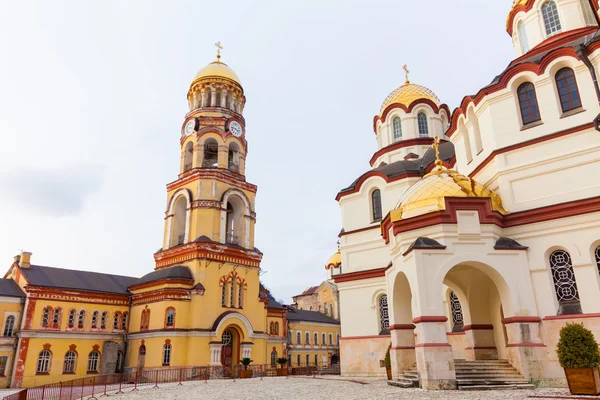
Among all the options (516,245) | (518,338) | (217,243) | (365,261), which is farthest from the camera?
(217,243)

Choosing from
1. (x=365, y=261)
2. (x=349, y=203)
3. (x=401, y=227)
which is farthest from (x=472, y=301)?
Answer: (x=349, y=203)

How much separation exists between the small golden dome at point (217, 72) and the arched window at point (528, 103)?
22.1 meters

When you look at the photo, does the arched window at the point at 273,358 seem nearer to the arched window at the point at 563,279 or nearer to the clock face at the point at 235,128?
the clock face at the point at 235,128

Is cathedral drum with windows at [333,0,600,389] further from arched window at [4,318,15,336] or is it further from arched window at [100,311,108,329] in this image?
arched window at [4,318,15,336]

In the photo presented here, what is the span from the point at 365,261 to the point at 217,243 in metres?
9.95

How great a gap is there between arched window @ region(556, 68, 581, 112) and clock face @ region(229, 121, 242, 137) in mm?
21039

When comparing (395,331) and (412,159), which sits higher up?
(412,159)

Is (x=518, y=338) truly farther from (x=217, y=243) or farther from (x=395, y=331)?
(x=217, y=243)

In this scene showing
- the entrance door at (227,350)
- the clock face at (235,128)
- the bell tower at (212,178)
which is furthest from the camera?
the clock face at (235,128)

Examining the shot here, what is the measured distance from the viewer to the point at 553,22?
697 inches

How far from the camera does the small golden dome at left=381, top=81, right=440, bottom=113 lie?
27.3 m

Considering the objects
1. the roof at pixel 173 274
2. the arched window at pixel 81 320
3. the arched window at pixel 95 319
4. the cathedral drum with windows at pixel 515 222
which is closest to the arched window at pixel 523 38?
the cathedral drum with windows at pixel 515 222

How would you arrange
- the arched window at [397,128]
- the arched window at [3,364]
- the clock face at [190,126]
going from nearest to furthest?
1. the arched window at [3,364]
2. the arched window at [397,128]
3. the clock face at [190,126]

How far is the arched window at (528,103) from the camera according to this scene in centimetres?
1527
